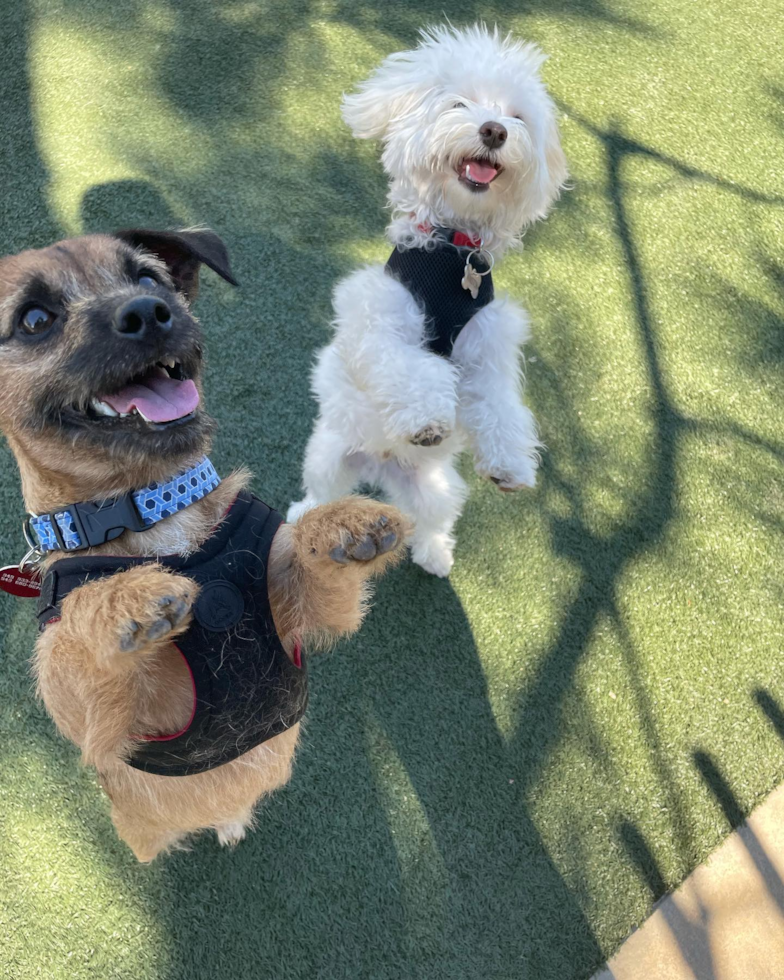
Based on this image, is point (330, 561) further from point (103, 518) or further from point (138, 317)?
point (138, 317)

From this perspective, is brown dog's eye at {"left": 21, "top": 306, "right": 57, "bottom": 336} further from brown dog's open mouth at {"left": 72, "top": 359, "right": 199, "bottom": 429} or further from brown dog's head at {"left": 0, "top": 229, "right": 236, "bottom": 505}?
brown dog's open mouth at {"left": 72, "top": 359, "right": 199, "bottom": 429}

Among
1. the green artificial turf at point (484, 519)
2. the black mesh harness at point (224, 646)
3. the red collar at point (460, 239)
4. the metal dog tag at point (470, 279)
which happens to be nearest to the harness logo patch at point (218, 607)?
the black mesh harness at point (224, 646)

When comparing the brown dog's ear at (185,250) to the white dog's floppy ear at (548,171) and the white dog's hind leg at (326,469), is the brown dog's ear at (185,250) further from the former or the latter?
the white dog's floppy ear at (548,171)

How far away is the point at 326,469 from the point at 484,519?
847 millimetres

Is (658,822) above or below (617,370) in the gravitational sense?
below

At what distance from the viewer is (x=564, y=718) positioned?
2.78 m

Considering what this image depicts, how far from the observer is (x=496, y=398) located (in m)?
2.53

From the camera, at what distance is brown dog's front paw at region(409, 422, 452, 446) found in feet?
7.55

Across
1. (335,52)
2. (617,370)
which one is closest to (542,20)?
(335,52)

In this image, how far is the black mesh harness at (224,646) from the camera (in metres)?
1.55

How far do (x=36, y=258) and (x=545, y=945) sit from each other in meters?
2.72

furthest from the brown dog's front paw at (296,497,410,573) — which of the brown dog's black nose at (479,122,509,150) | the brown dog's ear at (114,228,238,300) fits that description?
the brown dog's black nose at (479,122,509,150)

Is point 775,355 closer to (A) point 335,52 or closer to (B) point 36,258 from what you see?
(A) point 335,52

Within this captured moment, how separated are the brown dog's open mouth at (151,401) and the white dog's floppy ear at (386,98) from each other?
5.12 ft
